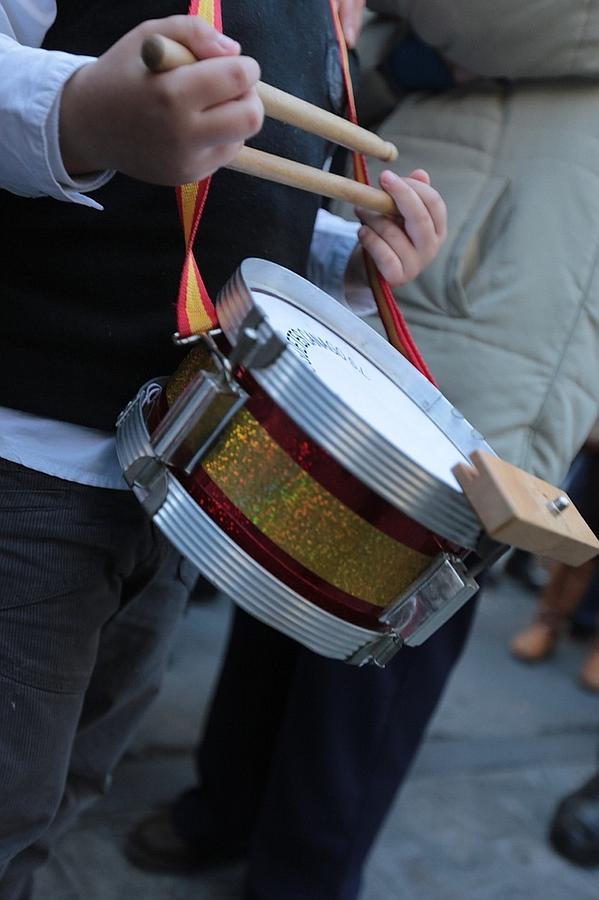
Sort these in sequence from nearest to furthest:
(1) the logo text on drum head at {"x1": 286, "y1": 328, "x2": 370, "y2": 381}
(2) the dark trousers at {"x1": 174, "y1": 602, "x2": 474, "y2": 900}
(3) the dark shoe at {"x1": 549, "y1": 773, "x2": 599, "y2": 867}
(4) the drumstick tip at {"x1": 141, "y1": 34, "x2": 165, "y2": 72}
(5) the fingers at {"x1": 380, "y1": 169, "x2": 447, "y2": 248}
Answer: (4) the drumstick tip at {"x1": 141, "y1": 34, "x2": 165, "y2": 72}
(1) the logo text on drum head at {"x1": 286, "y1": 328, "x2": 370, "y2": 381}
(5) the fingers at {"x1": 380, "y1": 169, "x2": 447, "y2": 248}
(2) the dark trousers at {"x1": 174, "y1": 602, "x2": 474, "y2": 900}
(3) the dark shoe at {"x1": 549, "y1": 773, "x2": 599, "y2": 867}

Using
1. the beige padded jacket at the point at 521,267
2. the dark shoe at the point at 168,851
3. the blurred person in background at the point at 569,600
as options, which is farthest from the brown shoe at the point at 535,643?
the beige padded jacket at the point at 521,267

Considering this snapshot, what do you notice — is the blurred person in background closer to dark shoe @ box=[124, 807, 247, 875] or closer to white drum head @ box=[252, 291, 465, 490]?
dark shoe @ box=[124, 807, 247, 875]

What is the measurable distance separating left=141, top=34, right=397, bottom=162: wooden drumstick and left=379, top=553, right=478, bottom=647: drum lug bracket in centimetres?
39

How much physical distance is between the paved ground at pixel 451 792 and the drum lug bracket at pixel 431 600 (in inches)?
39.4

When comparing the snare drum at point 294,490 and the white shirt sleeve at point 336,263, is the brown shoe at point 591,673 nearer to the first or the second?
the white shirt sleeve at point 336,263

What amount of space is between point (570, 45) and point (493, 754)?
1679 mm

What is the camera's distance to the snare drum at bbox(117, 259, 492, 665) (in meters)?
0.79

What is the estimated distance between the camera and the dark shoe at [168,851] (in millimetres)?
1740

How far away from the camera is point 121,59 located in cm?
70

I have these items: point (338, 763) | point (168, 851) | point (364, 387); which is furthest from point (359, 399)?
point (168, 851)

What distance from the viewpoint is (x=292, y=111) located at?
2.75 feet

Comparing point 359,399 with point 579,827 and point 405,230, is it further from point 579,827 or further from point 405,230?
point 579,827

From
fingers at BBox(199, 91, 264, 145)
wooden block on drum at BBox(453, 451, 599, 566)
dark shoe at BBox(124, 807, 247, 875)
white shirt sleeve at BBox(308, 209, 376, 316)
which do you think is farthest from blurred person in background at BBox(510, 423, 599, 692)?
fingers at BBox(199, 91, 264, 145)

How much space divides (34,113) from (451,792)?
71.6 inches
